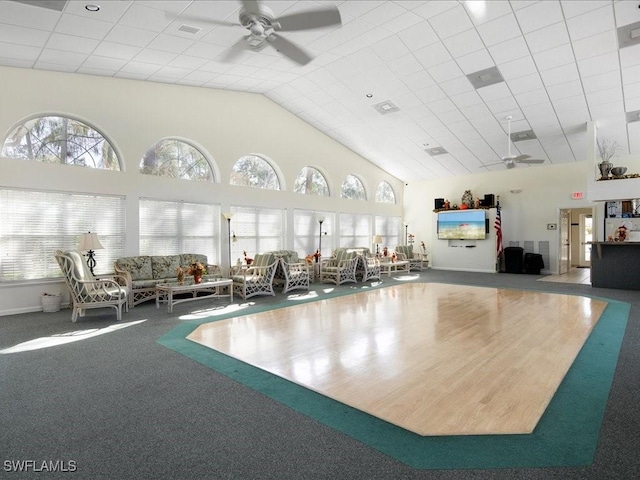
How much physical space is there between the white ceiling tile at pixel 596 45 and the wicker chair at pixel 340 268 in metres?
6.23

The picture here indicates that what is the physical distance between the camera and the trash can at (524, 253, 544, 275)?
1148 cm

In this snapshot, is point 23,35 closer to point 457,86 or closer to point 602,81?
point 457,86

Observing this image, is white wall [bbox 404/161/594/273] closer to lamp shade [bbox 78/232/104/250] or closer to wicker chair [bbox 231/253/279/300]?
wicker chair [bbox 231/253/279/300]

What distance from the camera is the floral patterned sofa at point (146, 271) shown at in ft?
21.8

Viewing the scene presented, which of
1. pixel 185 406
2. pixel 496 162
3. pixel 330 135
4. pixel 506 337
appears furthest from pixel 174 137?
pixel 496 162

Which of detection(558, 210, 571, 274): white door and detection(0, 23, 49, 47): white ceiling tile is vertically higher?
detection(0, 23, 49, 47): white ceiling tile

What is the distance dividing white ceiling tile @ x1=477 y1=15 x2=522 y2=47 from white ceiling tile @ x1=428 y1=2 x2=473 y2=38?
269mm

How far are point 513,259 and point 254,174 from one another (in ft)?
28.0

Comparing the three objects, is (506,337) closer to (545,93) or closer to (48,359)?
(48,359)

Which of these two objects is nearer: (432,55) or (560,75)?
(432,55)

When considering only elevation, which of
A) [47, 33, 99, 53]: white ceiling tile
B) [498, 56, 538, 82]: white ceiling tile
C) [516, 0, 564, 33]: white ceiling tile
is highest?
[516, 0, 564, 33]: white ceiling tile

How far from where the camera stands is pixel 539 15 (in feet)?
18.1

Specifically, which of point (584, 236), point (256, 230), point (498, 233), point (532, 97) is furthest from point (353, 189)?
point (584, 236)

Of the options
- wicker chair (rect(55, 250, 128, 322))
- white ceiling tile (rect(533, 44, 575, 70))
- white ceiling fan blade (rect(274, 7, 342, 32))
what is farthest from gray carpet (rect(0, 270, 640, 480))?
white ceiling tile (rect(533, 44, 575, 70))
